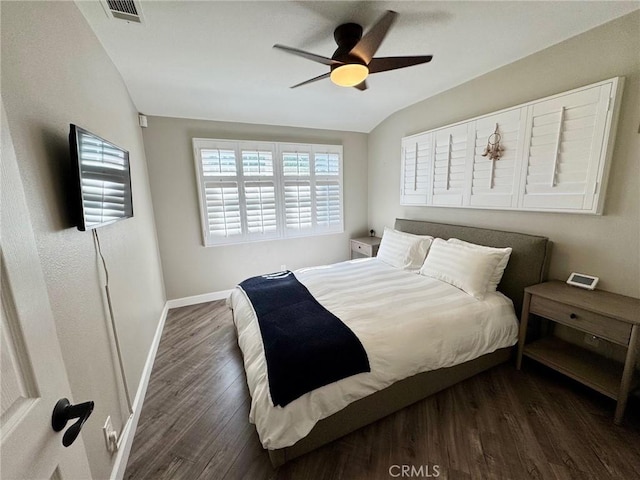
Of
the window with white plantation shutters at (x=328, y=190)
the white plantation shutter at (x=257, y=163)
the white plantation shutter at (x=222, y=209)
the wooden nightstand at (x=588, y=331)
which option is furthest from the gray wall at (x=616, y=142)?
→ the white plantation shutter at (x=222, y=209)

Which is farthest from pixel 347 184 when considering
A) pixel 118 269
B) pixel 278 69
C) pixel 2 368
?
pixel 2 368

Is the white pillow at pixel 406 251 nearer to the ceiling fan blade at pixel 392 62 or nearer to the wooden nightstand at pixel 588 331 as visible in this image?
the wooden nightstand at pixel 588 331

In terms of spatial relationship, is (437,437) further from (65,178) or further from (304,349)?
(65,178)

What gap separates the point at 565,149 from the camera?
1970mm

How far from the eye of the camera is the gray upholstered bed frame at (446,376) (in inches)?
58.1

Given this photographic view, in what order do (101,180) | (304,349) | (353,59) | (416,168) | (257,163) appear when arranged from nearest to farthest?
(101,180) < (304,349) < (353,59) < (416,168) < (257,163)

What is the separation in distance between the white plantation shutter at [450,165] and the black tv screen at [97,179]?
9.50 feet

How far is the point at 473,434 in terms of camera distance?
158cm

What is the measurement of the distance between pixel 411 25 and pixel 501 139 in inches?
50.6

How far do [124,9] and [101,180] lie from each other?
1098 mm

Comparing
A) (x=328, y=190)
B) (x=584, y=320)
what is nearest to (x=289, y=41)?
(x=328, y=190)

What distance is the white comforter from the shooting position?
1.34 m

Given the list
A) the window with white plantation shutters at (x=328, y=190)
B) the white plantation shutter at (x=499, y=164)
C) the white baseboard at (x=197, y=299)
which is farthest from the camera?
the window with white plantation shutters at (x=328, y=190)

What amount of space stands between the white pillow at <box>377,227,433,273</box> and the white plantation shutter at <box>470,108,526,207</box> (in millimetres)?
644
